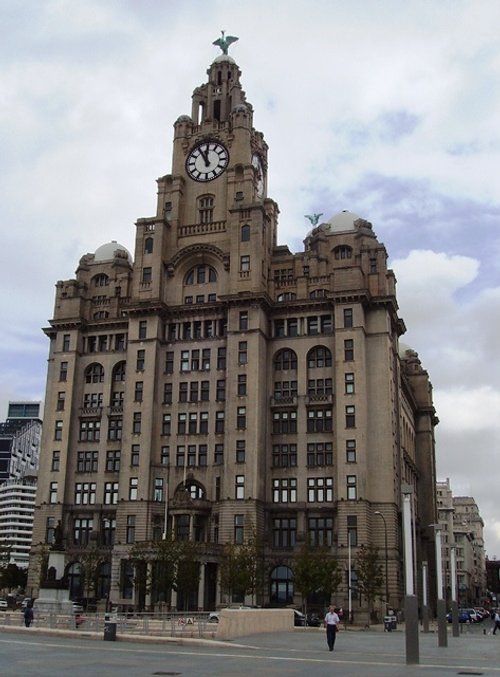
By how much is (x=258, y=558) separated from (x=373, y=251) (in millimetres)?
39306

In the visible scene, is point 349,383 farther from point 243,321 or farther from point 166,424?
point 166,424

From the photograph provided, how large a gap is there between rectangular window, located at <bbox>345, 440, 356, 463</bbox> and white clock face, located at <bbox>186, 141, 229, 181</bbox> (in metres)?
40.5

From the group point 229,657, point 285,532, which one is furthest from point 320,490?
point 229,657

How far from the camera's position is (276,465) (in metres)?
92.1

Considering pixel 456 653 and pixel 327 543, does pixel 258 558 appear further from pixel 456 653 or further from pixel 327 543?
pixel 456 653

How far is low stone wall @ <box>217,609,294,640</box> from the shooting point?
44.0m

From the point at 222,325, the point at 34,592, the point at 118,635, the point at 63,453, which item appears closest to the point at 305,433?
the point at 222,325

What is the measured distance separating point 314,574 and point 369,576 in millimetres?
5965

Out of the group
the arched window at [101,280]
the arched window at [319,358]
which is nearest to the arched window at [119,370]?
the arched window at [101,280]

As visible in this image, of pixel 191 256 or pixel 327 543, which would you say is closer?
pixel 327 543

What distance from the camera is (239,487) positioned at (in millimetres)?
88812

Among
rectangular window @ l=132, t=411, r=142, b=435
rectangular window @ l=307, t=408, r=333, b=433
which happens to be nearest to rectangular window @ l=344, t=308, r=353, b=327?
rectangular window @ l=307, t=408, r=333, b=433

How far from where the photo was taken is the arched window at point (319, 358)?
308 feet

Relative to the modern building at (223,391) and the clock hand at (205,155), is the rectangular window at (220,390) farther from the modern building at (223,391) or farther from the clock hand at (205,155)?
the clock hand at (205,155)
